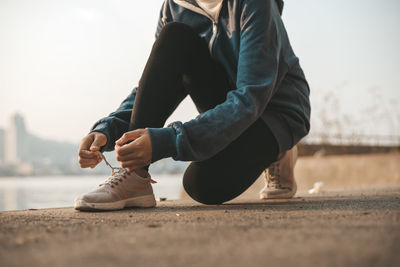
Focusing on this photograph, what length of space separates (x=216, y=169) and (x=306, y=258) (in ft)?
3.26

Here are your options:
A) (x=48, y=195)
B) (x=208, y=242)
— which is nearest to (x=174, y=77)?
(x=208, y=242)

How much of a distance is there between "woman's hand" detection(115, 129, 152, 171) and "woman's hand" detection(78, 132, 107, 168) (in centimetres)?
31

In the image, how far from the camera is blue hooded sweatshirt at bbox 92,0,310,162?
1.25 meters

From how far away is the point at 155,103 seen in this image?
59.1 inches

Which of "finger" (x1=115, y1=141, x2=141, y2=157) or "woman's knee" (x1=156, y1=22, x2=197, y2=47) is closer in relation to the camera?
"finger" (x1=115, y1=141, x2=141, y2=157)

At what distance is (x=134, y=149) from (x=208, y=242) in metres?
0.50

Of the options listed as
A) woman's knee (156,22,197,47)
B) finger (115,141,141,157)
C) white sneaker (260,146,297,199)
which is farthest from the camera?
white sneaker (260,146,297,199)

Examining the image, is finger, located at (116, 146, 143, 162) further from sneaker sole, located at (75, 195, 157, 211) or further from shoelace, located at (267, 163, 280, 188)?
shoelace, located at (267, 163, 280, 188)

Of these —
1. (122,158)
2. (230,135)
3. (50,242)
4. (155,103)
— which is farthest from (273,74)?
(50,242)

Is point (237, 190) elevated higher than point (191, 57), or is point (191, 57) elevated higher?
point (191, 57)

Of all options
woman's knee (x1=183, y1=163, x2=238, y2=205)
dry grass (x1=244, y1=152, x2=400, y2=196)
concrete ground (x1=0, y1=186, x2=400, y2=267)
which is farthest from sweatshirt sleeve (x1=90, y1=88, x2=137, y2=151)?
dry grass (x1=244, y1=152, x2=400, y2=196)

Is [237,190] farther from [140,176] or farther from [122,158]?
[122,158]

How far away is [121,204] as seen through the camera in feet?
4.87

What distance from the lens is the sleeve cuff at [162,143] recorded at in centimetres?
121
